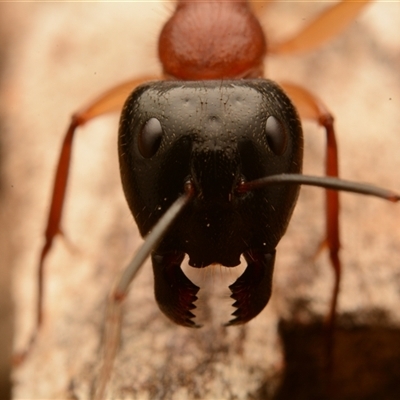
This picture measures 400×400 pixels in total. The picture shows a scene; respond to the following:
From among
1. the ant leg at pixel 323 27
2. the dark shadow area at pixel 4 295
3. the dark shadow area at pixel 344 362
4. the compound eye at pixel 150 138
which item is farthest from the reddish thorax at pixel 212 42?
the dark shadow area at pixel 4 295

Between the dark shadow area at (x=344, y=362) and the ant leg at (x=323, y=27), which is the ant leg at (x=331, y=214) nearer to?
the dark shadow area at (x=344, y=362)

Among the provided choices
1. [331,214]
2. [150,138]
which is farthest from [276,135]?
[331,214]

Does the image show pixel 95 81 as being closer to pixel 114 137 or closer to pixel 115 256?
pixel 114 137

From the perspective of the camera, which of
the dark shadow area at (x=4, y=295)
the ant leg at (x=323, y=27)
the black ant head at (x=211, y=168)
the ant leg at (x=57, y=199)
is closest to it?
the black ant head at (x=211, y=168)

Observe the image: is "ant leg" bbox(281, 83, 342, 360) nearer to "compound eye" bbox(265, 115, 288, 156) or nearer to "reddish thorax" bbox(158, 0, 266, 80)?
"reddish thorax" bbox(158, 0, 266, 80)

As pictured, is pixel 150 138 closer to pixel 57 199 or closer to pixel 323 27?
pixel 57 199

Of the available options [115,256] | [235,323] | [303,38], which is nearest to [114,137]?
[115,256]

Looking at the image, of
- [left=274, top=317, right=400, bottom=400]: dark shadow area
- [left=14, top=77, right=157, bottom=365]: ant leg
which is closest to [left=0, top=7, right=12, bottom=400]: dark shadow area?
[left=14, top=77, right=157, bottom=365]: ant leg
